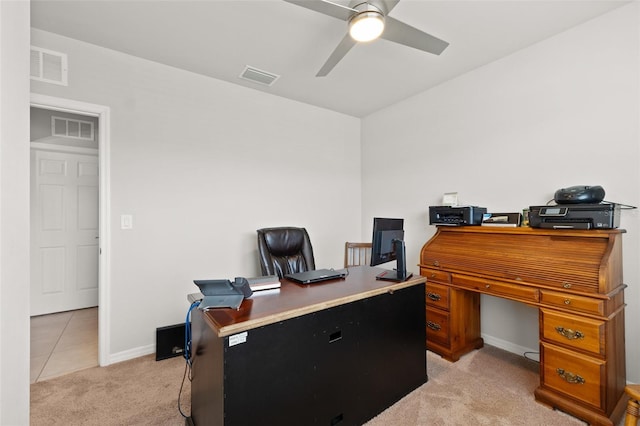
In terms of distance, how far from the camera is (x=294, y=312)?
1405 mm

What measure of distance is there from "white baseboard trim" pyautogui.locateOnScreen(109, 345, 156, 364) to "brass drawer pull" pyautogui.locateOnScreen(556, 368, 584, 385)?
3.21 m

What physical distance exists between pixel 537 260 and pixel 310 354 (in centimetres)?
173

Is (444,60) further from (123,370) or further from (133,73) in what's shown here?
(123,370)

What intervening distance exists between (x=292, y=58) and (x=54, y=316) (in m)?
4.22

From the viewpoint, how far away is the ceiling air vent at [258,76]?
286 centimetres

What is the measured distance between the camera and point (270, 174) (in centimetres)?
343

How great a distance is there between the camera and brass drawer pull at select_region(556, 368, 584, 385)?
1.76 meters

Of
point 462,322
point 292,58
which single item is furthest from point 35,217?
point 462,322

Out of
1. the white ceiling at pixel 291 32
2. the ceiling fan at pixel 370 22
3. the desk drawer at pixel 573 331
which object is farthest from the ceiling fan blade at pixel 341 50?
the desk drawer at pixel 573 331

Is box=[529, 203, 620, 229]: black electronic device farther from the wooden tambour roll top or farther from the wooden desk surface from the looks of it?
the wooden desk surface

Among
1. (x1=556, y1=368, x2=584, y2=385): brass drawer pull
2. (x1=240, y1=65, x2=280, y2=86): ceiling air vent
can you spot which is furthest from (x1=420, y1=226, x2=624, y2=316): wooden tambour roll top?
(x1=240, y1=65, x2=280, y2=86): ceiling air vent

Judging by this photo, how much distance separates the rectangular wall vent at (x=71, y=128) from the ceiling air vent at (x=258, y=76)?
2.37 metres

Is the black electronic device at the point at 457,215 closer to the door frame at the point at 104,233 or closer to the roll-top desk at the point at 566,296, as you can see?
the roll-top desk at the point at 566,296
